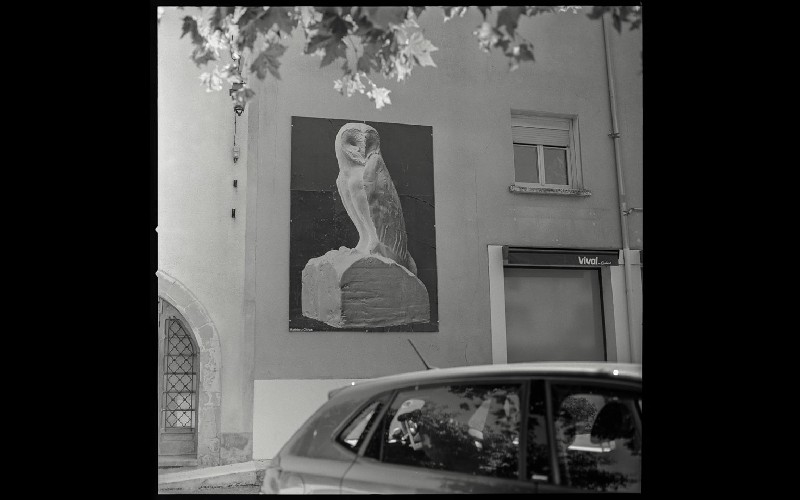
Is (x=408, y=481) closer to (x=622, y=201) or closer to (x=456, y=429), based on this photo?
(x=456, y=429)

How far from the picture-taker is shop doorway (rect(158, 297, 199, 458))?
5.77 meters

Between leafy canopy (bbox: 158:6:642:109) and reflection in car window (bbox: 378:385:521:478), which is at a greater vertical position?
leafy canopy (bbox: 158:6:642:109)

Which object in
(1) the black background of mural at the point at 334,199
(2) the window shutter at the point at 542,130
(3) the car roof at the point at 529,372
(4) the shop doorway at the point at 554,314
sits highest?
(2) the window shutter at the point at 542,130

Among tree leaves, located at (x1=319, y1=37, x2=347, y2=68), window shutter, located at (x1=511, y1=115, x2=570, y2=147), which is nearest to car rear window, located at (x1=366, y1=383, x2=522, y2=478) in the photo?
tree leaves, located at (x1=319, y1=37, x2=347, y2=68)

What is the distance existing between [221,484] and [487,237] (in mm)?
2758

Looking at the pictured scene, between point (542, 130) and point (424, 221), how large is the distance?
1.57 m

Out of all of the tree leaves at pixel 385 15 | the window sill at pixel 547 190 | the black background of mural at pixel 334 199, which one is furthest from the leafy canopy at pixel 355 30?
the window sill at pixel 547 190

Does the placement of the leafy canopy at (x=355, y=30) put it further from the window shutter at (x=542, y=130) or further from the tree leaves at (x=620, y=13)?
the window shutter at (x=542, y=130)

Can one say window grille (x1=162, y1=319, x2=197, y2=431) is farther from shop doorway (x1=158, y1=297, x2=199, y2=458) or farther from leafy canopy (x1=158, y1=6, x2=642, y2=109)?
leafy canopy (x1=158, y1=6, x2=642, y2=109)

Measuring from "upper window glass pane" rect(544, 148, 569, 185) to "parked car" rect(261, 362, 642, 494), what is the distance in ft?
14.4

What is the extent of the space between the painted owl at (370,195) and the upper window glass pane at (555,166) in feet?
5.15

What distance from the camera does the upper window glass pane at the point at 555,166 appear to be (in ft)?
21.5
